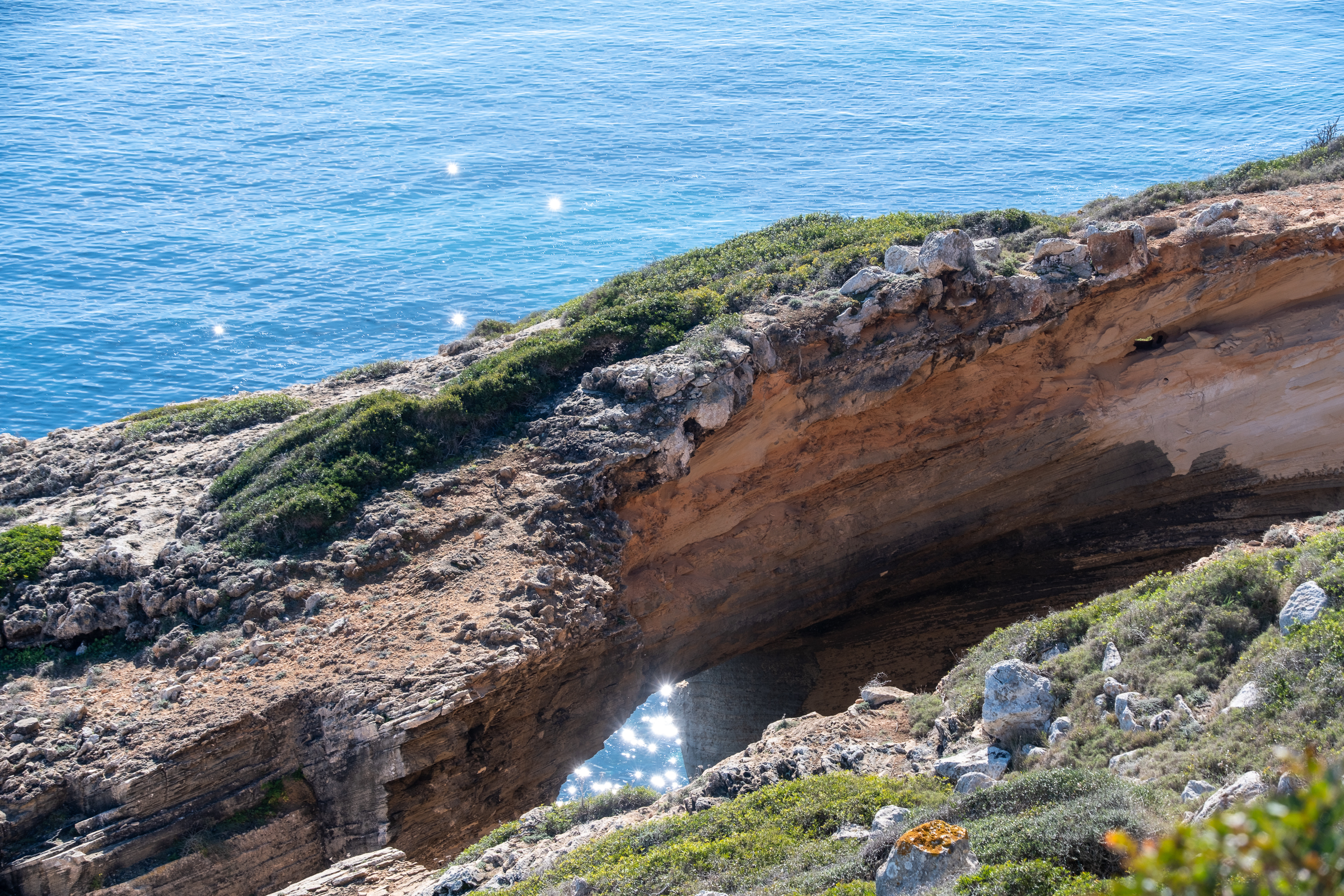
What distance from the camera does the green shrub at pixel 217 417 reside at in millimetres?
22359

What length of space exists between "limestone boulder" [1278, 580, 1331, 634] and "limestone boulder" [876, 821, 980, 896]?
513 centimetres

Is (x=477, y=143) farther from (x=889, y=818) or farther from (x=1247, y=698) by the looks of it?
(x=1247, y=698)

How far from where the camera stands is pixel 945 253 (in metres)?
19.6

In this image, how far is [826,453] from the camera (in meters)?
20.8

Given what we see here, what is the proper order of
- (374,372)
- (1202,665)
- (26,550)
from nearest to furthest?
(1202,665) → (26,550) → (374,372)

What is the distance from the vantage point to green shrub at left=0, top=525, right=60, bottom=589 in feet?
55.0

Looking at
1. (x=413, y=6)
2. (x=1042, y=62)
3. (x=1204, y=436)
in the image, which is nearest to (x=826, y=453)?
Result: (x=1204, y=436)

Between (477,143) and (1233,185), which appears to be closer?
(1233,185)

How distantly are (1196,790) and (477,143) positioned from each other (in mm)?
62421

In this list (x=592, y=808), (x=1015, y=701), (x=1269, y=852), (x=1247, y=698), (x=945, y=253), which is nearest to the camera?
(x=1269, y=852)

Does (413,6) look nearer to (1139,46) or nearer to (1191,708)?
(1139,46)

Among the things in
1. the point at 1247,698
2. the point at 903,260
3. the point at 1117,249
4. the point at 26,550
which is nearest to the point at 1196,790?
the point at 1247,698

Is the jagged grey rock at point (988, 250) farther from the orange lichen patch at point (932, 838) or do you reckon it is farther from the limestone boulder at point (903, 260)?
the orange lichen patch at point (932, 838)

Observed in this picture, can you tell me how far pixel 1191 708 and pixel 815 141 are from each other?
→ 5548 cm
